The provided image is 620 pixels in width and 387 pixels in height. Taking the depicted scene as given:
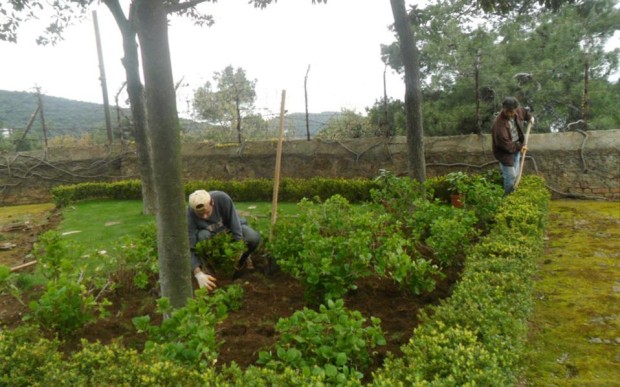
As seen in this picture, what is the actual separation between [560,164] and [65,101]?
5016 centimetres

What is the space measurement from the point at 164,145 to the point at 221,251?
1.64m

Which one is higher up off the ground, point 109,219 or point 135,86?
point 135,86

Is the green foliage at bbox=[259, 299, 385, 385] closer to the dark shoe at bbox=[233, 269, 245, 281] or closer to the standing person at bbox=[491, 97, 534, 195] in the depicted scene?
the dark shoe at bbox=[233, 269, 245, 281]

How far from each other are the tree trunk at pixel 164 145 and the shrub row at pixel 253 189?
6327 mm

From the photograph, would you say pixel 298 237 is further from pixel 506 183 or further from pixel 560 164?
pixel 560 164

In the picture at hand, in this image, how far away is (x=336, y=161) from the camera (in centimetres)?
1172

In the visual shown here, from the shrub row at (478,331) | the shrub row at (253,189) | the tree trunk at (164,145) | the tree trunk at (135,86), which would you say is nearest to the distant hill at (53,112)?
the shrub row at (253,189)

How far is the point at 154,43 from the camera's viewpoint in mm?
2863

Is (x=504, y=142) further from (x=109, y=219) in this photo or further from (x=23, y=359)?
(x=109, y=219)

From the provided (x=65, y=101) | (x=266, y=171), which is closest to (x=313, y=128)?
(x=266, y=171)

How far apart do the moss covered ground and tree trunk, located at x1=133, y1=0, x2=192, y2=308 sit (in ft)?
7.67

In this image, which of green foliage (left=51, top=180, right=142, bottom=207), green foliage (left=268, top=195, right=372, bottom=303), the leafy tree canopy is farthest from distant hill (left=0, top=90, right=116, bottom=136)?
green foliage (left=268, top=195, right=372, bottom=303)

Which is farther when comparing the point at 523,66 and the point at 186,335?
the point at 523,66

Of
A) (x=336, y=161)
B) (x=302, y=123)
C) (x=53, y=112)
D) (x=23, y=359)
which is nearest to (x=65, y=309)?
(x=23, y=359)
